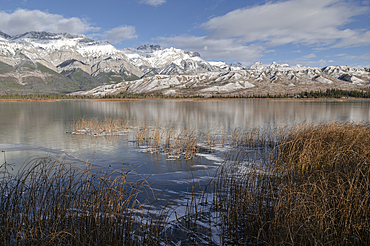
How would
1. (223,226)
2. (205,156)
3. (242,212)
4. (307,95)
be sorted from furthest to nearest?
1. (307,95)
2. (205,156)
3. (242,212)
4. (223,226)

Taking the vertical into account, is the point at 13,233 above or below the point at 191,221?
above

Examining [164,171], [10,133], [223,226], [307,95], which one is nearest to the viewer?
[223,226]

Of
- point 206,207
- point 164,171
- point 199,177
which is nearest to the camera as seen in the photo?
point 206,207

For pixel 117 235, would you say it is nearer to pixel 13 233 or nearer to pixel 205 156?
pixel 13 233

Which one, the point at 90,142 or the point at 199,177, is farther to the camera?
the point at 90,142

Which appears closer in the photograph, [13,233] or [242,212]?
[13,233]

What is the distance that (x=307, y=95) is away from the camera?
156 meters

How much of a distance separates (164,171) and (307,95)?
16799cm

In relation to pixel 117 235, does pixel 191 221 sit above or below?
below

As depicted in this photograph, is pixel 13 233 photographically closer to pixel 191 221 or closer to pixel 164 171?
pixel 191 221

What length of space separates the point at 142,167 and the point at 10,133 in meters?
18.3

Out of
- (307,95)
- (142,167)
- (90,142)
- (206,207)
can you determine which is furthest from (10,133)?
(307,95)

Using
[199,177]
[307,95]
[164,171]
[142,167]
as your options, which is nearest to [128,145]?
[142,167]

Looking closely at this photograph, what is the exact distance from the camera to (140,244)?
517 centimetres
